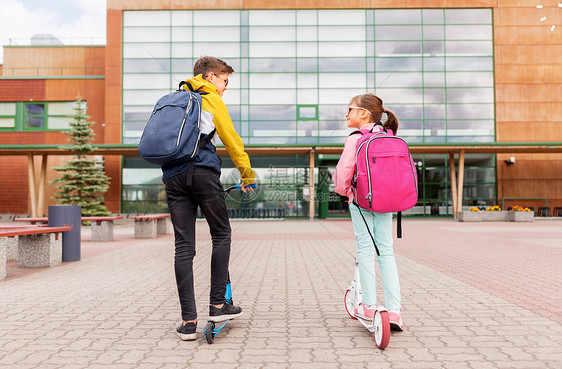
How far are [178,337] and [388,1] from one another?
28936mm

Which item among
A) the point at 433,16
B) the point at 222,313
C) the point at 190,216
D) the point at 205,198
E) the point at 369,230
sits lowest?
the point at 222,313

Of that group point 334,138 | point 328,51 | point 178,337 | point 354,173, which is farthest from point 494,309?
point 328,51

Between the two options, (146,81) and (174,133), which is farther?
(146,81)

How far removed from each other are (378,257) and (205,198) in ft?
4.51

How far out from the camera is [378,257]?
3521 millimetres

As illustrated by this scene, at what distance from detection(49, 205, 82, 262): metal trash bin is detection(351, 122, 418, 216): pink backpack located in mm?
6722

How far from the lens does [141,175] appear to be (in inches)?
1129

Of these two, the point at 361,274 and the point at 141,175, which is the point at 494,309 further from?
the point at 141,175

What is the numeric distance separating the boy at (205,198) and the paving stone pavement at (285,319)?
0.31 m

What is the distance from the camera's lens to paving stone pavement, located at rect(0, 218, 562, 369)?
119 inches

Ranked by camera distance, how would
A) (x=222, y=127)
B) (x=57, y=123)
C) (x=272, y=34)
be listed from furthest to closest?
(x=57, y=123)
(x=272, y=34)
(x=222, y=127)

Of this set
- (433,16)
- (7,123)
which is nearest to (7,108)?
(7,123)

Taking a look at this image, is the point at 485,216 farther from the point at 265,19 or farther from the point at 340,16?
the point at 265,19

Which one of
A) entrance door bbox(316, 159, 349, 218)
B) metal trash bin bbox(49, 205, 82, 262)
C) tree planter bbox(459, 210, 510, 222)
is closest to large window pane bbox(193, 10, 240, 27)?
entrance door bbox(316, 159, 349, 218)
